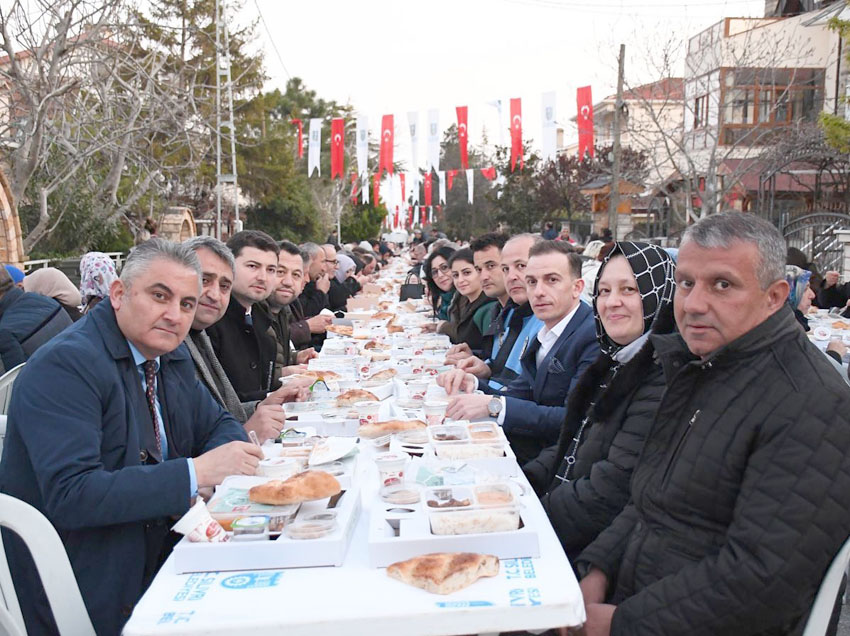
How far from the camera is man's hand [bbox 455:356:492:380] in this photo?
15.5 ft

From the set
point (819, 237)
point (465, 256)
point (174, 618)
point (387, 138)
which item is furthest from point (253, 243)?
point (387, 138)

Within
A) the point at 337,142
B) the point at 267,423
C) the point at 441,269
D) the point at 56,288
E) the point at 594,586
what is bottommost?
the point at 594,586

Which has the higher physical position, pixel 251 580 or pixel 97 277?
pixel 97 277

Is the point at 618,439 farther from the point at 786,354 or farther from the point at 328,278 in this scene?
the point at 328,278

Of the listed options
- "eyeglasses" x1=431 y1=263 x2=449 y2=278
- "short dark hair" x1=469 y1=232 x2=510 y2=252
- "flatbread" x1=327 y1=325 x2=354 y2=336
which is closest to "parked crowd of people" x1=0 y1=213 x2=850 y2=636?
"short dark hair" x1=469 y1=232 x2=510 y2=252

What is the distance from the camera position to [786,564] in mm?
1773

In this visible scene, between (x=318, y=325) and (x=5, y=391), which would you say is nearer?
(x=5, y=391)

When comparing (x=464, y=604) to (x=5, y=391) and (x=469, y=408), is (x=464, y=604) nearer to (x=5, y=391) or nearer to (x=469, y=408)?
(x=469, y=408)

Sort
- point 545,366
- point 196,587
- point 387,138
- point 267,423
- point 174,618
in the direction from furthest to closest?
point 387,138
point 545,366
point 267,423
point 196,587
point 174,618

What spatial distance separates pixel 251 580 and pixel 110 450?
82 cm

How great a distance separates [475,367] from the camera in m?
4.75

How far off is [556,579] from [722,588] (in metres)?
0.44

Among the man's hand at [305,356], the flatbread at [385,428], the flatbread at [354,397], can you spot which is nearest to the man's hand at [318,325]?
the man's hand at [305,356]

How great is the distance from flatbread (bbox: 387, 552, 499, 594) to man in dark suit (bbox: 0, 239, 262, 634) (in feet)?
2.58
